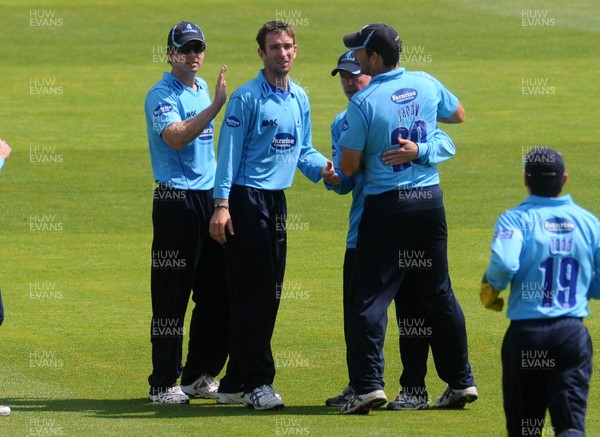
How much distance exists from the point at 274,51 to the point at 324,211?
8791 millimetres

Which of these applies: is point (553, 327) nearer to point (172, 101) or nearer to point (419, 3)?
point (172, 101)

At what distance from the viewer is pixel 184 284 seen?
9.58m

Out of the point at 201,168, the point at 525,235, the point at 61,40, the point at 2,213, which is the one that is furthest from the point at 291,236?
the point at 61,40

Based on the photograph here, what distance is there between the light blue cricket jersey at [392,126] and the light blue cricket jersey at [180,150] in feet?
4.09

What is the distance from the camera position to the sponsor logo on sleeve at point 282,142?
9234mm

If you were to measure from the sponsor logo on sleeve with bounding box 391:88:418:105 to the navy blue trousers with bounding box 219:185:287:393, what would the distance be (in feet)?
3.66

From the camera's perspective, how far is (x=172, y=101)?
374 inches

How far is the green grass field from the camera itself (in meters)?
9.30

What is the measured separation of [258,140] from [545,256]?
283 cm
